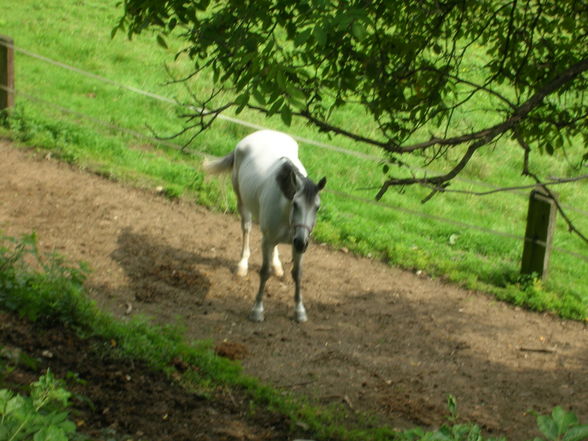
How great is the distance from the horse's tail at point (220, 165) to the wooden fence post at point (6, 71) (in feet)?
11.6

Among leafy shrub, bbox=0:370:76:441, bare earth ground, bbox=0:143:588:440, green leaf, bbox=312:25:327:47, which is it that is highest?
green leaf, bbox=312:25:327:47

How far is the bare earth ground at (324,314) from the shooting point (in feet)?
19.6

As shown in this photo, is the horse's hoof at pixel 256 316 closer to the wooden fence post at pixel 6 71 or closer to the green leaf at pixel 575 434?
the green leaf at pixel 575 434

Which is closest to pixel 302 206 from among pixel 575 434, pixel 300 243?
pixel 300 243

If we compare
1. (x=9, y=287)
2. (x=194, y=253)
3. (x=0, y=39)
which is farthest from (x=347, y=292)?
(x=0, y=39)

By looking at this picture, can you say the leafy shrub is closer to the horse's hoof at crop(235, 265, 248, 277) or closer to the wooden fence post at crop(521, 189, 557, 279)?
the horse's hoof at crop(235, 265, 248, 277)

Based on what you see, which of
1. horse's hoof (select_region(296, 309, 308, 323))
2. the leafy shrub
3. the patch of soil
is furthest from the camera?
horse's hoof (select_region(296, 309, 308, 323))

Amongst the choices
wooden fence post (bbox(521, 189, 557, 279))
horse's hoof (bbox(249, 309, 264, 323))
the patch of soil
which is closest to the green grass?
wooden fence post (bbox(521, 189, 557, 279))

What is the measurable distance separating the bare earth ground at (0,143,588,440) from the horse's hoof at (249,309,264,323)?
2.4 inches

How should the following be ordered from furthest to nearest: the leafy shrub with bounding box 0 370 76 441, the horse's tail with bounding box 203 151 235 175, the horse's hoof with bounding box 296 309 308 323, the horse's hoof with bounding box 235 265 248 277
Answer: the horse's tail with bounding box 203 151 235 175, the horse's hoof with bounding box 235 265 248 277, the horse's hoof with bounding box 296 309 308 323, the leafy shrub with bounding box 0 370 76 441

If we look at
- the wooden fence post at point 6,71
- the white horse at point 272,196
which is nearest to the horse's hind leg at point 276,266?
the white horse at point 272,196

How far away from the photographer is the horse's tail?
26.3 ft

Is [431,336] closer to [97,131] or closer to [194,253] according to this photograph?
[194,253]

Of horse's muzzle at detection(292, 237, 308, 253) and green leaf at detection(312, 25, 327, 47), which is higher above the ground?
green leaf at detection(312, 25, 327, 47)
